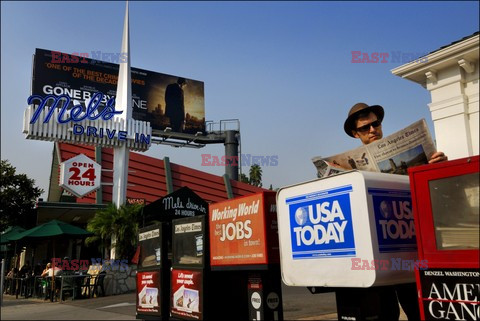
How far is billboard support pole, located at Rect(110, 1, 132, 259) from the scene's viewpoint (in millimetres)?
21094

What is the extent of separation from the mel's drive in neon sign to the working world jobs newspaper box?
676 inches

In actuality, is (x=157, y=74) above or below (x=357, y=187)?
above

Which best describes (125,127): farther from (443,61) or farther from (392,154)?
(392,154)

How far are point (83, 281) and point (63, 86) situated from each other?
89.7ft

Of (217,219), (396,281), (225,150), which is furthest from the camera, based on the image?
(225,150)

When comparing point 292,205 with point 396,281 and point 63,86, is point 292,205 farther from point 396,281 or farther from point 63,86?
point 63,86

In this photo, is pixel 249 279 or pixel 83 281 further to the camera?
pixel 83 281

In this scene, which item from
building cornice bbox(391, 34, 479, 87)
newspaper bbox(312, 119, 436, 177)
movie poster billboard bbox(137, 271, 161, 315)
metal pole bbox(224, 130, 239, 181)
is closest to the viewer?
newspaper bbox(312, 119, 436, 177)

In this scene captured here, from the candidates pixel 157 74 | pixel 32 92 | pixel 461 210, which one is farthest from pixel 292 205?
pixel 157 74

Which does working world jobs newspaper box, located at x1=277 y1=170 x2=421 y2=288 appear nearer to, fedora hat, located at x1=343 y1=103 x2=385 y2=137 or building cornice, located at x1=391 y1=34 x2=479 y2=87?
fedora hat, located at x1=343 y1=103 x2=385 y2=137

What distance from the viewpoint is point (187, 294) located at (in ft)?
25.0

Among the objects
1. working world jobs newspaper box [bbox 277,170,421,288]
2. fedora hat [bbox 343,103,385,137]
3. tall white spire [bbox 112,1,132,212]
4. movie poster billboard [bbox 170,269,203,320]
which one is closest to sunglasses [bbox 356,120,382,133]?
fedora hat [bbox 343,103,385,137]

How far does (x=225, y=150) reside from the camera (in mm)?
48500

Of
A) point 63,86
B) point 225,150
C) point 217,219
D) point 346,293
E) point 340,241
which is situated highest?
point 63,86
